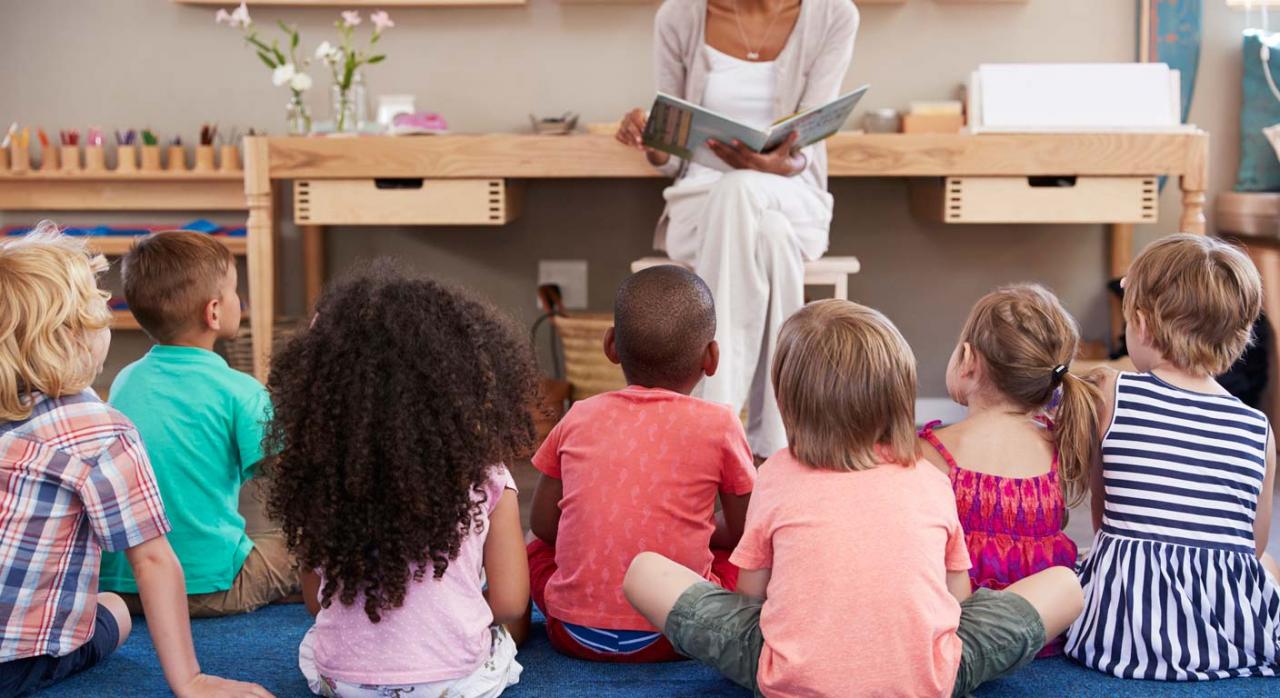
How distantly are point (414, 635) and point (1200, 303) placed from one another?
39.2 inches

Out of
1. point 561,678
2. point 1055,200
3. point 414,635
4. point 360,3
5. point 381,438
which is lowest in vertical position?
point 561,678

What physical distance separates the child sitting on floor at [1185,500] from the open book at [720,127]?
90 centimetres

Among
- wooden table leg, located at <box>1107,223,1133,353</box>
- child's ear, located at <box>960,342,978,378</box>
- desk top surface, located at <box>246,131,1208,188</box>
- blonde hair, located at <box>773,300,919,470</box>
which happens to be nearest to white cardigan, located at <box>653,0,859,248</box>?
desk top surface, located at <box>246,131,1208,188</box>

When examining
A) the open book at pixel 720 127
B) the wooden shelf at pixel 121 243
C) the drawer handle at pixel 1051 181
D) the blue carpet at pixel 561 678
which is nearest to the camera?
the blue carpet at pixel 561 678

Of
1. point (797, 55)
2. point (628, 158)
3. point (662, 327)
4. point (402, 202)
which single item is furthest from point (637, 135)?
point (662, 327)

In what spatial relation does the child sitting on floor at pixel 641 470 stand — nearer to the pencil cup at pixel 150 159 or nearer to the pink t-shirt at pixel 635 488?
the pink t-shirt at pixel 635 488

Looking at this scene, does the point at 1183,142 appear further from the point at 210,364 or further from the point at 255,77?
the point at 255,77

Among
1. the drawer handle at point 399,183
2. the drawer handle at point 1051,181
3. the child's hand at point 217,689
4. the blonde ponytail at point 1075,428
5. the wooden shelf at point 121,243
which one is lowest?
the child's hand at point 217,689

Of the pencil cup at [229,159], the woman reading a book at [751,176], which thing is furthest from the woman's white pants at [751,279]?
the pencil cup at [229,159]

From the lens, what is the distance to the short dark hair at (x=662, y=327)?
59.6 inches

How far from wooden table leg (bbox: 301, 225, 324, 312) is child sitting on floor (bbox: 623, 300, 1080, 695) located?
2.21 metres

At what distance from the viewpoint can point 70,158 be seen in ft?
10.7

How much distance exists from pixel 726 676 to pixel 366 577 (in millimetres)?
429

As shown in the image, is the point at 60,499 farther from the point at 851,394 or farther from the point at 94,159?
the point at 94,159
